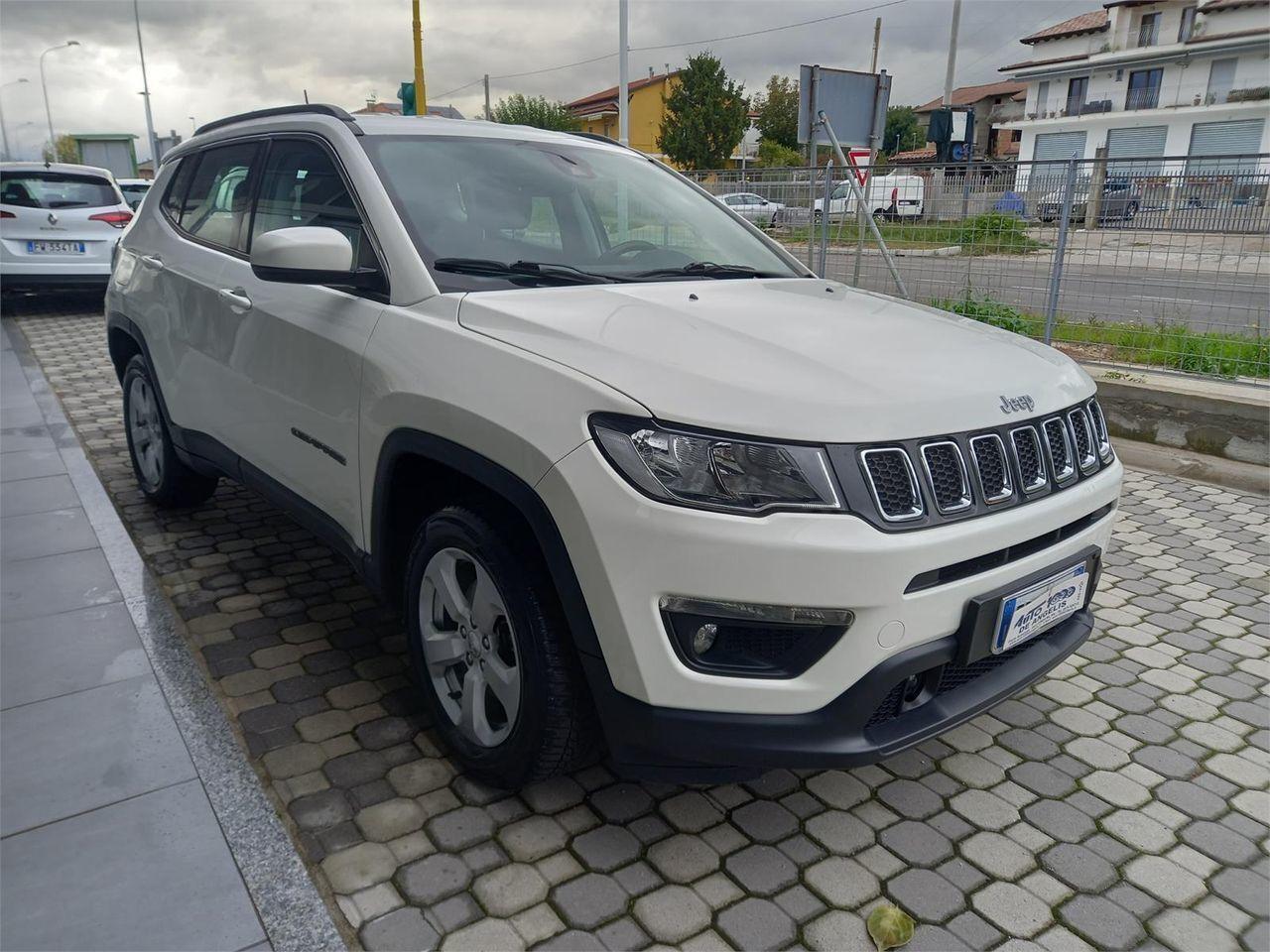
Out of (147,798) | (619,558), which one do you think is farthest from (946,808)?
(147,798)

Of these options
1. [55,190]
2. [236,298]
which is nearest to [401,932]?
[236,298]

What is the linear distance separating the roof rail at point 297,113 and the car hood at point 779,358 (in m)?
1.08

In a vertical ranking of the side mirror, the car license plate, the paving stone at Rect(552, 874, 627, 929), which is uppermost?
the side mirror

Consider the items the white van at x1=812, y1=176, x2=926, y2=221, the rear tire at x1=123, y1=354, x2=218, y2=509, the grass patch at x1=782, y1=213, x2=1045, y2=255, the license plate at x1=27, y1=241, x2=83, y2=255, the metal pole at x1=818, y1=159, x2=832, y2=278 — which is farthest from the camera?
the license plate at x1=27, y1=241, x2=83, y2=255

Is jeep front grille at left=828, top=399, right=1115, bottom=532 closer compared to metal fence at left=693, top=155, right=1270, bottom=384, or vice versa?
jeep front grille at left=828, top=399, right=1115, bottom=532

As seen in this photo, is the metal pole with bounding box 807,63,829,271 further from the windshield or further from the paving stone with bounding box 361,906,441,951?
the paving stone with bounding box 361,906,441,951

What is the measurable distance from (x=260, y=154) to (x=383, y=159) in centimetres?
90

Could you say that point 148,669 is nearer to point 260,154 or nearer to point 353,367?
point 353,367

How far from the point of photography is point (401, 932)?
84.7 inches

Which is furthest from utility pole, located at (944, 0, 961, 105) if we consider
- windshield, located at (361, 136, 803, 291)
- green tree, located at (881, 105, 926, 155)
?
windshield, located at (361, 136, 803, 291)

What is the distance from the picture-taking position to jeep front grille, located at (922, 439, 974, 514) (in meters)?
2.12

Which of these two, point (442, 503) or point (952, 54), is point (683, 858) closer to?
point (442, 503)

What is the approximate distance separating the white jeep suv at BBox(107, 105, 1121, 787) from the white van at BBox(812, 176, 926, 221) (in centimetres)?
436

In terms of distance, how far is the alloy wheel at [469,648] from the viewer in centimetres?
245
